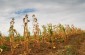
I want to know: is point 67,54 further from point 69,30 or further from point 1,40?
point 69,30

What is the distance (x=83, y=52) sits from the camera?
595 inches

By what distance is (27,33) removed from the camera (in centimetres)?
1477

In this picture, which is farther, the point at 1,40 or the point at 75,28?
the point at 75,28

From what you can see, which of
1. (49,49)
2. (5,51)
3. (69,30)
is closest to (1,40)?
(5,51)

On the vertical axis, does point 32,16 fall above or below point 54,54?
above

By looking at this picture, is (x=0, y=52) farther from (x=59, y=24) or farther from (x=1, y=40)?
(x=59, y=24)

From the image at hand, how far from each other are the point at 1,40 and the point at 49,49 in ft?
11.2

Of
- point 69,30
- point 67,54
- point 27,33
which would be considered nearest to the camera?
point 67,54

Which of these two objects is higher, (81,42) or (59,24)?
(59,24)

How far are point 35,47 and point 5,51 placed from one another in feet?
6.53

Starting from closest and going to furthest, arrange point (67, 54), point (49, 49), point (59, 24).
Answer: point (67, 54) → point (49, 49) → point (59, 24)

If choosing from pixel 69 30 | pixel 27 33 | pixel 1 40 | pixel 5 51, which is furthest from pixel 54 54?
pixel 69 30

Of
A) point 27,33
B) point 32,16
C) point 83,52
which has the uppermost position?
point 32,16

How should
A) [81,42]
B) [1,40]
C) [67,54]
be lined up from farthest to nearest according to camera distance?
[81,42]
[1,40]
[67,54]
